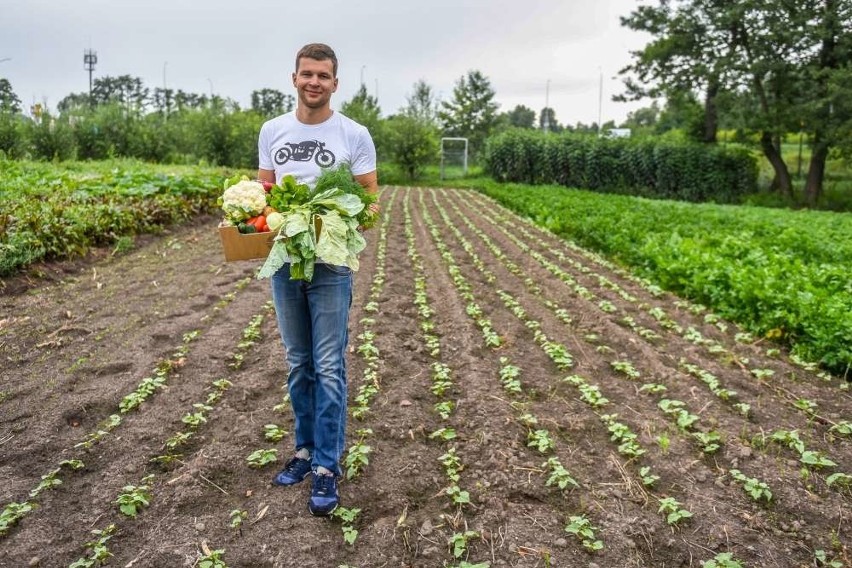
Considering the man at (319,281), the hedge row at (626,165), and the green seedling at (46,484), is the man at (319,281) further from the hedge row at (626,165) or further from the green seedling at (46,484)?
the hedge row at (626,165)

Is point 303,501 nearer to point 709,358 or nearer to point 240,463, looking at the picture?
point 240,463

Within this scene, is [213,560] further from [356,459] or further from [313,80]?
[313,80]

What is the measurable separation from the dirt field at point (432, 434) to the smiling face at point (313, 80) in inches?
74.8

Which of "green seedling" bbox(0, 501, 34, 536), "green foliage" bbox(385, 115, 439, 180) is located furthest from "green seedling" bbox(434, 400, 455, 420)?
"green foliage" bbox(385, 115, 439, 180)

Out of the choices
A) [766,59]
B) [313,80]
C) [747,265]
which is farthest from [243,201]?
[766,59]

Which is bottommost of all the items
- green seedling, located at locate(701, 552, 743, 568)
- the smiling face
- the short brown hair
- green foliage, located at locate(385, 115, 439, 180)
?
green seedling, located at locate(701, 552, 743, 568)

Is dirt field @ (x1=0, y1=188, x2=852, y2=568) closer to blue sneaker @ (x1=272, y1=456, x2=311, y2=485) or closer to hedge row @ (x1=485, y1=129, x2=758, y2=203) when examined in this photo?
blue sneaker @ (x1=272, y1=456, x2=311, y2=485)

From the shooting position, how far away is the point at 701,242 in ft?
31.7

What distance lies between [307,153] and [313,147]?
0.04m

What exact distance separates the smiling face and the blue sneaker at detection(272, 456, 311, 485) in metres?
1.80

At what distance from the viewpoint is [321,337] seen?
3049 millimetres

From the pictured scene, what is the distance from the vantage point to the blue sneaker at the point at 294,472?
11.0 ft

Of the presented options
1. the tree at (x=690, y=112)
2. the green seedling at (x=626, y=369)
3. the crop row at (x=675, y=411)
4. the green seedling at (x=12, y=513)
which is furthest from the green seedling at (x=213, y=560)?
the tree at (x=690, y=112)

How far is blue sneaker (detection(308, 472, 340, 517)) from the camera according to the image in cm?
307
